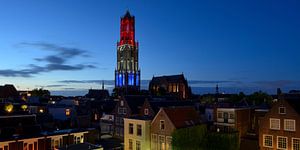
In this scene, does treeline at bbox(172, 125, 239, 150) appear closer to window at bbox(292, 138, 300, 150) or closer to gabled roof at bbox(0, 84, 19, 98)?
window at bbox(292, 138, 300, 150)

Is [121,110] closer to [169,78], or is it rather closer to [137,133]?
[137,133]

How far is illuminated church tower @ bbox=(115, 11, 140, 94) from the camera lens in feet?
620

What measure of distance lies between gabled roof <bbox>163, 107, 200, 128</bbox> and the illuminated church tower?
139 meters

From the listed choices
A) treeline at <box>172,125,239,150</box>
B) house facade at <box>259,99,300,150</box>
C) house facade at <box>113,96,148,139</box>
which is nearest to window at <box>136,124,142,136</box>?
treeline at <box>172,125,239,150</box>

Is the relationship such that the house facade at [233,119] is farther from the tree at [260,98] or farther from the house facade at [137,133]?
the tree at [260,98]

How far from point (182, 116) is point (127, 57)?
483ft

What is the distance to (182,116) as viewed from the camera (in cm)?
4744

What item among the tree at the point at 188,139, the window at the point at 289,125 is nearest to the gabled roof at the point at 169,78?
the tree at the point at 188,139

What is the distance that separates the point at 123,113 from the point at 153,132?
17302 mm

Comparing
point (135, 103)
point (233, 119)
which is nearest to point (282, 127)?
point (233, 119)

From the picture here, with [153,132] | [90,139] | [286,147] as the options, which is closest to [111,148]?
[90,139]

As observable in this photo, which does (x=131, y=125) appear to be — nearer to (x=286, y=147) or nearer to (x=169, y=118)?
(x=169, y=118)

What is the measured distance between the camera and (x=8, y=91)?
128875 millimetres

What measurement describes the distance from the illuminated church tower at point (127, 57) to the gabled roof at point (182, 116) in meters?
139
